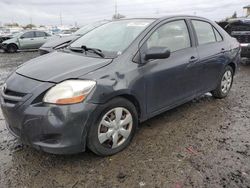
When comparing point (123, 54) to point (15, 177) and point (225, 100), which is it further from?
point (225, 100)

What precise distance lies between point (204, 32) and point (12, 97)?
337 cm

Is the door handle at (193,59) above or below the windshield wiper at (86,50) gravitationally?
below

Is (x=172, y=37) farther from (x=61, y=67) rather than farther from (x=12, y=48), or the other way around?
(x=12, y=48)

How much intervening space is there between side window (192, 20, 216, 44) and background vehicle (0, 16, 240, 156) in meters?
0.02

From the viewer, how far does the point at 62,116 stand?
282 cm

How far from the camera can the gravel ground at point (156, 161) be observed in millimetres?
2850

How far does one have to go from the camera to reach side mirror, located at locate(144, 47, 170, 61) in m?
3.44

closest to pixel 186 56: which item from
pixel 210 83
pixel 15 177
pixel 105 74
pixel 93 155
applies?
pixel 210 83

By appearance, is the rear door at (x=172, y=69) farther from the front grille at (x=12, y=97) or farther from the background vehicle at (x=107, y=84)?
the front grille at (x=12, y=97)

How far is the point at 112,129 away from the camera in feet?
10.7

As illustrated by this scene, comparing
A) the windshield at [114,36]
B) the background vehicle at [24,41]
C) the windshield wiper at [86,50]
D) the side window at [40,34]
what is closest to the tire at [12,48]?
the background vehicle at [24,41]

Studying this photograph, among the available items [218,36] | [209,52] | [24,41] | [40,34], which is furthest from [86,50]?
[40,34]

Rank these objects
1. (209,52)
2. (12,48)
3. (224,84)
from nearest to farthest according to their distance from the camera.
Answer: (209,52) → (224,84) → (12,48)

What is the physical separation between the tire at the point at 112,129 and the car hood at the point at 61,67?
1.55ft
